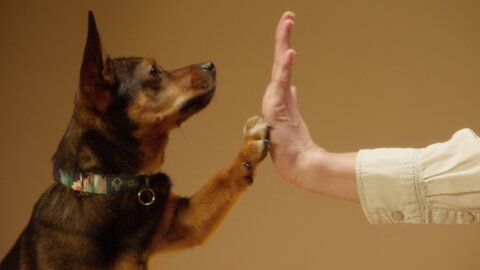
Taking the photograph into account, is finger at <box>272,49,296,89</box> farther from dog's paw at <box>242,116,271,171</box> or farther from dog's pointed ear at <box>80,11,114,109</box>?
dog's pointed ear at <box>80,11,114,109</box>

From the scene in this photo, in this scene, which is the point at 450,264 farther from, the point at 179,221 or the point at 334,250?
the point at 179,221

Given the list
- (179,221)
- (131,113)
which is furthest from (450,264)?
(131,113)

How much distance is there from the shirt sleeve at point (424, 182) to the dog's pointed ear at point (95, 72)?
20.9 inches

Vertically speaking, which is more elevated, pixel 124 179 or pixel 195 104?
pixel 195 104

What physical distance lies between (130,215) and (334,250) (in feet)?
4.83

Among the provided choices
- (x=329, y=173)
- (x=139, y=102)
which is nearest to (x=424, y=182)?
(x=329, y=173)

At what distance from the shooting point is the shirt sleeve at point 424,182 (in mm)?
939

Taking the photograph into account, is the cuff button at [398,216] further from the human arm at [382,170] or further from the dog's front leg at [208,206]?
the dog's front leg at [208,206]

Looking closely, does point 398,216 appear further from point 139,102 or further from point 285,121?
point 139,102

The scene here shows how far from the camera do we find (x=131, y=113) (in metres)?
1.26

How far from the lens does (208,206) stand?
1.29 m

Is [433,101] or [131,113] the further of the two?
[433,101]

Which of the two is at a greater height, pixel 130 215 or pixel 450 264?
pixel 130 215

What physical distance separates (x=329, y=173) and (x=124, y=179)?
1.36 feet
